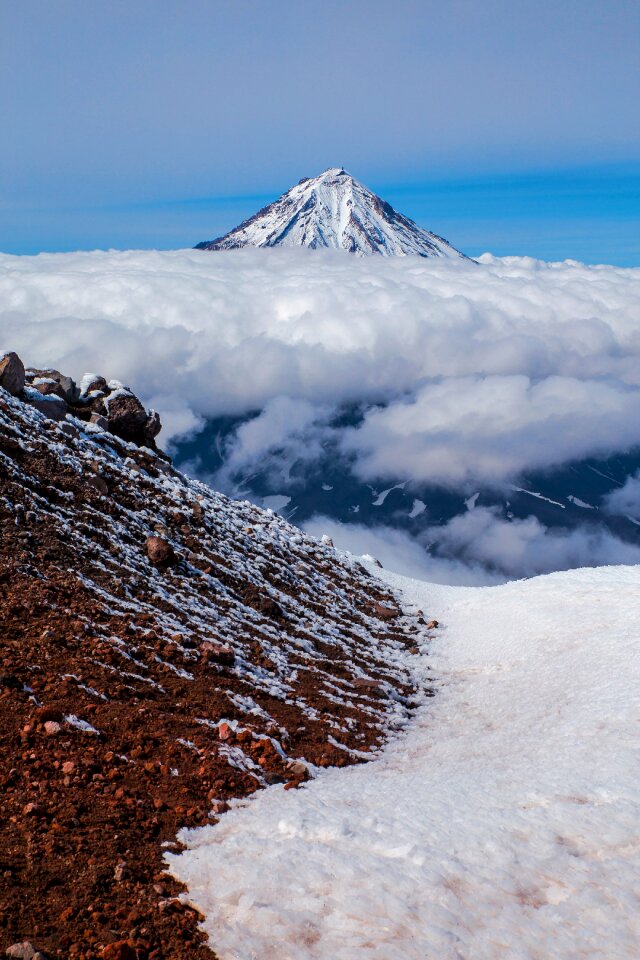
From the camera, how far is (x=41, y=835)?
8.75 meters

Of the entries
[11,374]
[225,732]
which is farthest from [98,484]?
[225,732]

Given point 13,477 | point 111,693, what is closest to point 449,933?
point 111,693

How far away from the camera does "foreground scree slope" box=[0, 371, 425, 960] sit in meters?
8.15

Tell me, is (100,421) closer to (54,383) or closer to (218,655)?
(54,383)

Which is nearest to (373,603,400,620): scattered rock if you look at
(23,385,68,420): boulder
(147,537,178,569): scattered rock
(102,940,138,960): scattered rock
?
(147,537,178,569): scattered rock

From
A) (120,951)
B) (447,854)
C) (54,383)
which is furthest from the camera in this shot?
(54,383)

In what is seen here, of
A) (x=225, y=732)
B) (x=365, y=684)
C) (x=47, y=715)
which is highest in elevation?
(x=47, y=715)

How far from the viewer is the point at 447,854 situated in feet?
31.3

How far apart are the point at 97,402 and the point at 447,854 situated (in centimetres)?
2712

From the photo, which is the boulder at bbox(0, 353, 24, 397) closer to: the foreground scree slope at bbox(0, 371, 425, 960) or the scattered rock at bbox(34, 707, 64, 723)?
the foreground scree slope at bbox(0, 371, 425, 960)

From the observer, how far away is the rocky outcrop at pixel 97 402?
93.5 ft

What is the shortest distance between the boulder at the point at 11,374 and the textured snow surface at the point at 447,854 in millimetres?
19996

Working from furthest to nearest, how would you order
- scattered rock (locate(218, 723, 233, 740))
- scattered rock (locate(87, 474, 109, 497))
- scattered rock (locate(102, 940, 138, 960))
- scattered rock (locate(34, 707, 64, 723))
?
scattered rock (locate(87, 474, 109, 497)) < scattered rock (locate(218, 723, 233, 740)) < scattered rock (locate(34, 707, 64, 723)) < scattered rock (locate(102, 940, 138, 960))

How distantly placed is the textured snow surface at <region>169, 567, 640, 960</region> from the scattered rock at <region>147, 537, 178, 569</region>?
958 centimetres
